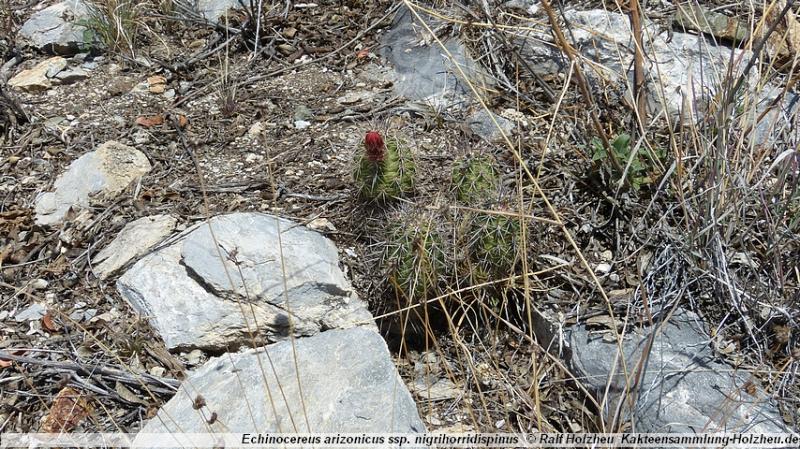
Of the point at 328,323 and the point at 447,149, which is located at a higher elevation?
the point at 447,149

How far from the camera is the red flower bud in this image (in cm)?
272

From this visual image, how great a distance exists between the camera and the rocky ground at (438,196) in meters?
2.56

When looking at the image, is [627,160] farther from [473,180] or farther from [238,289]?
[238,289]

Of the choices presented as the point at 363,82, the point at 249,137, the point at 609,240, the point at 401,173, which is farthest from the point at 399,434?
the point at 363,82

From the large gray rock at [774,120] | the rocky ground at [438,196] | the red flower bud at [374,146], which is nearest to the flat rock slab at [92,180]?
the rocky ground at [438,196]

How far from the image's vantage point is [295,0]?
431 centimetres

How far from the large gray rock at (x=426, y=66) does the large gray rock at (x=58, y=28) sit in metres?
1.76

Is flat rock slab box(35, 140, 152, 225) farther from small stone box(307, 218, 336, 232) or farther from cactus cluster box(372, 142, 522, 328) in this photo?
cactus cluster box(372, 142, 522, 328)

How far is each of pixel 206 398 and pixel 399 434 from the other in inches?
26.2

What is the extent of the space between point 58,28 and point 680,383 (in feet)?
12.4

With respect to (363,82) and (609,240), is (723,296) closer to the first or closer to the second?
(609,240)

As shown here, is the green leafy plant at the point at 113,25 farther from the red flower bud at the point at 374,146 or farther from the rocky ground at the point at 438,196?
the red flower bud at the point at 374,146

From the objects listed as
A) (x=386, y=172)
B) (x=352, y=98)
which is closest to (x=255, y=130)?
(x=352, y=98)

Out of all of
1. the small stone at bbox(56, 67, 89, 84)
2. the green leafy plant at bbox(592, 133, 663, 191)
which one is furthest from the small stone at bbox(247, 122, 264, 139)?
the green leafy plant at bbox(592, 133, 663, 191)
